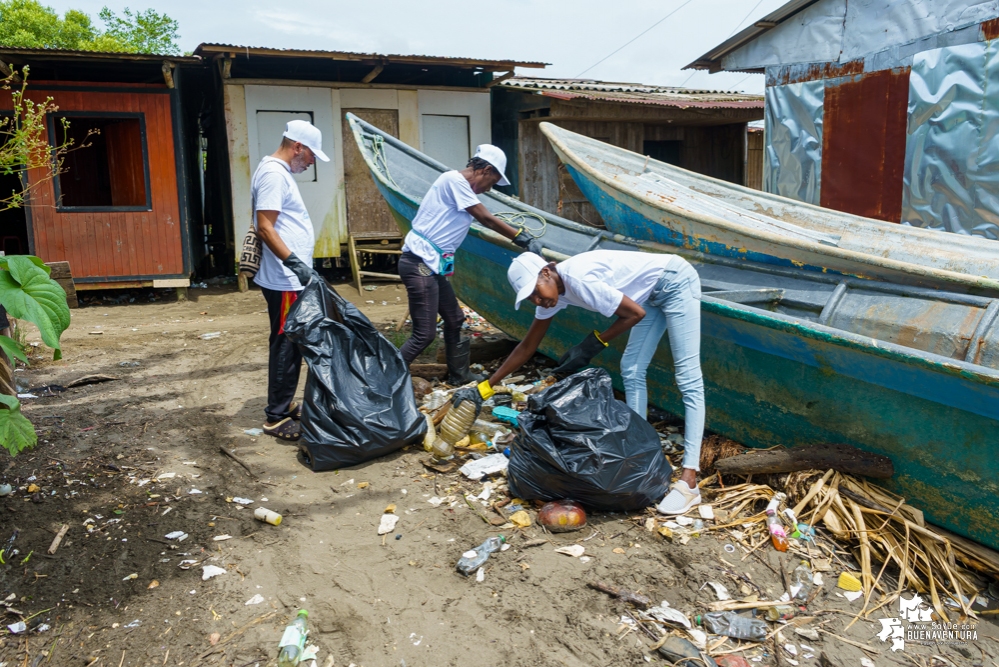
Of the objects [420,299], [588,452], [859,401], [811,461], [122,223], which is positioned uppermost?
[122,223]

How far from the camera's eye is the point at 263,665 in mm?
2363

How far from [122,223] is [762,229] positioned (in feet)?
24.4

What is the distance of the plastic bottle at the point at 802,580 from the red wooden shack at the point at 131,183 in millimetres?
8057

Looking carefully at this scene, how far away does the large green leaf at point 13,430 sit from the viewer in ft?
8.67

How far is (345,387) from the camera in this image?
3.70 metres

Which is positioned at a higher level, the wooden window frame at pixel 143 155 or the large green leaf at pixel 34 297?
the wooden window frame at pixel 143 155

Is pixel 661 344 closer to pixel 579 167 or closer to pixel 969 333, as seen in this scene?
pixel 969 333

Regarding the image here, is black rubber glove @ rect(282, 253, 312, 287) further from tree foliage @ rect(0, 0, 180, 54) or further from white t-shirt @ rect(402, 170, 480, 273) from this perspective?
tree foliage @ rect(0, 0, 180, 54)

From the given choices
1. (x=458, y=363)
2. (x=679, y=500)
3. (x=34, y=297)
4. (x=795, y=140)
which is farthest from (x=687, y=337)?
(x=795, y=140)

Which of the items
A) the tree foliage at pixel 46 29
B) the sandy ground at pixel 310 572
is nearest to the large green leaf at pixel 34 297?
the sandy ground at pixel 310 572

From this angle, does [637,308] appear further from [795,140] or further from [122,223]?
[122,223]

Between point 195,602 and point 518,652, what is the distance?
121 centimetres

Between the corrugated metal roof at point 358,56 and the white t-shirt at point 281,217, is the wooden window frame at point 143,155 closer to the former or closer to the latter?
the corrugated metal roof at point 358,56

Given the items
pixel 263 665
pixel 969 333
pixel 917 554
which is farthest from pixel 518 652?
pixel 969 333
